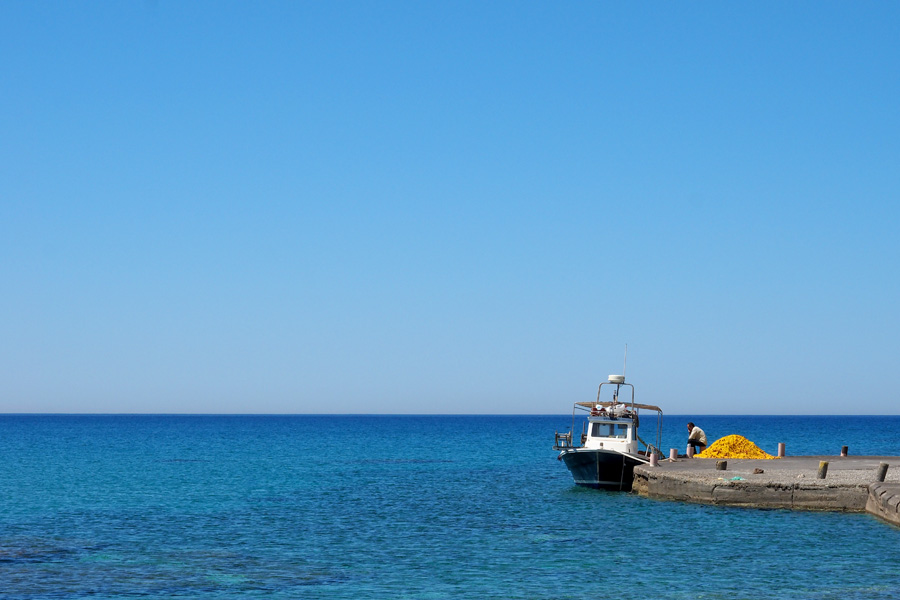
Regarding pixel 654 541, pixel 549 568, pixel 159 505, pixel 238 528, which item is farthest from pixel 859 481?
pixel 159 505

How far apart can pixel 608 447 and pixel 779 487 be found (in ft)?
35.5

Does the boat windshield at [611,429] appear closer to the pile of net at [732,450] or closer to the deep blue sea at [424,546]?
the deep blue sea at [424,546]

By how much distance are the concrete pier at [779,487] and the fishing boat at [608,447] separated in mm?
1292

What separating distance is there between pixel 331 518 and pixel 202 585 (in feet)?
43.5

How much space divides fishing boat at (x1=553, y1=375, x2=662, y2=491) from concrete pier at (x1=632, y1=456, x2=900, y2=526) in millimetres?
1292

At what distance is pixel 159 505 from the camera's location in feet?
133

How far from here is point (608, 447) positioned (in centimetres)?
4362

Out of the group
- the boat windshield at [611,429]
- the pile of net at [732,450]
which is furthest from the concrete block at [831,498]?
the pile of net at [732,450]

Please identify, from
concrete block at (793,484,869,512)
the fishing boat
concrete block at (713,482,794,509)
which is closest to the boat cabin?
the fishing boat

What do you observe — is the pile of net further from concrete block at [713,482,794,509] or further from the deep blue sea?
concrete block at [713,482,794,509]

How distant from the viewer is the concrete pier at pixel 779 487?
32.2m

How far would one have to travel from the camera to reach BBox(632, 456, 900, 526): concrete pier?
3216 cm

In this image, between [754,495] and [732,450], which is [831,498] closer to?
[754,495]

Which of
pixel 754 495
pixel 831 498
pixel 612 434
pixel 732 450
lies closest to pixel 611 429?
pixel 612 434
